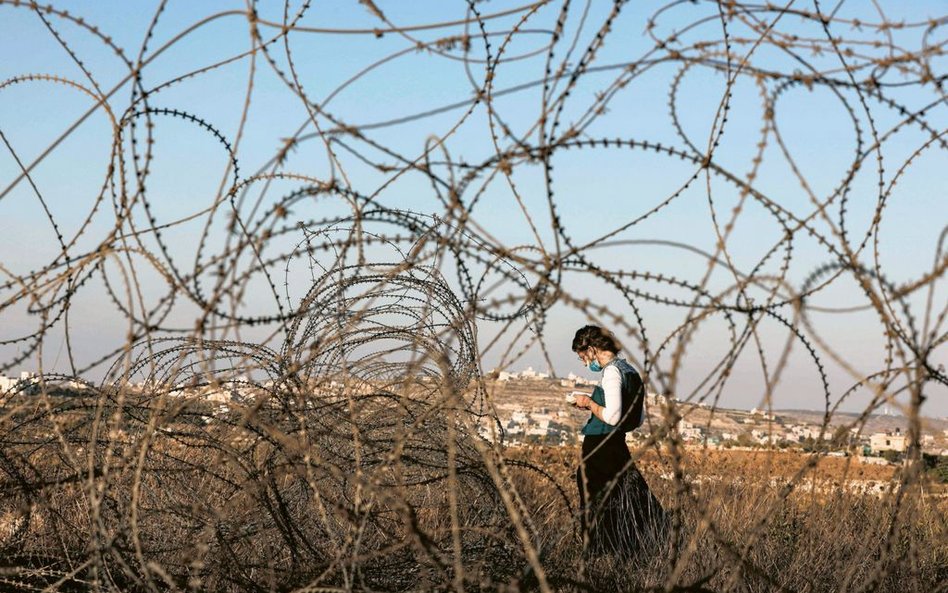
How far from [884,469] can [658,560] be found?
19351 millimetres

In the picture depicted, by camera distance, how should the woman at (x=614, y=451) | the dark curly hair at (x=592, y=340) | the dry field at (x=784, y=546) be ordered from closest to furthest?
1. the dry field at (x=784, y=546)
2. the woman at (x=614, y=451)
3. the dark curly hair at (x=592, y=340)

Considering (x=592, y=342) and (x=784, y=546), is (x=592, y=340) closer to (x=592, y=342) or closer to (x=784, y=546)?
(x=592, y=342)

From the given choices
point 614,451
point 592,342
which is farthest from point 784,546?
point 592,342

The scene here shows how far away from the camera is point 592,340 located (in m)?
6.68

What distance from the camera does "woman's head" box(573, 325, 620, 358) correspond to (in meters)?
6.59

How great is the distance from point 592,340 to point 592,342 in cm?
2

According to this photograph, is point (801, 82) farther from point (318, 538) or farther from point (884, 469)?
point (884, 469)

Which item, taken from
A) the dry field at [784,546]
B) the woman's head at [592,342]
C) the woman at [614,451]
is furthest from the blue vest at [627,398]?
the dry field at [784,546]

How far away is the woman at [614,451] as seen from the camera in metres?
6.42

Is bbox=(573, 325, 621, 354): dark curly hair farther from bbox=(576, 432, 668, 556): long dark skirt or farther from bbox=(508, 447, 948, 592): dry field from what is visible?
bbox=(508, 447, 948, 592): dry field

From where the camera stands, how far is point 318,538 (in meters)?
5.28

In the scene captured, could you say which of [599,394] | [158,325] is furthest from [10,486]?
[599,394]

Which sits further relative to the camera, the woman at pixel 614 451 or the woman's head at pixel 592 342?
the woman's head at pixel 592 342

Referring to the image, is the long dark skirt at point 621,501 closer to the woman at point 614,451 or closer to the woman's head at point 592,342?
the woman at point 614,451
